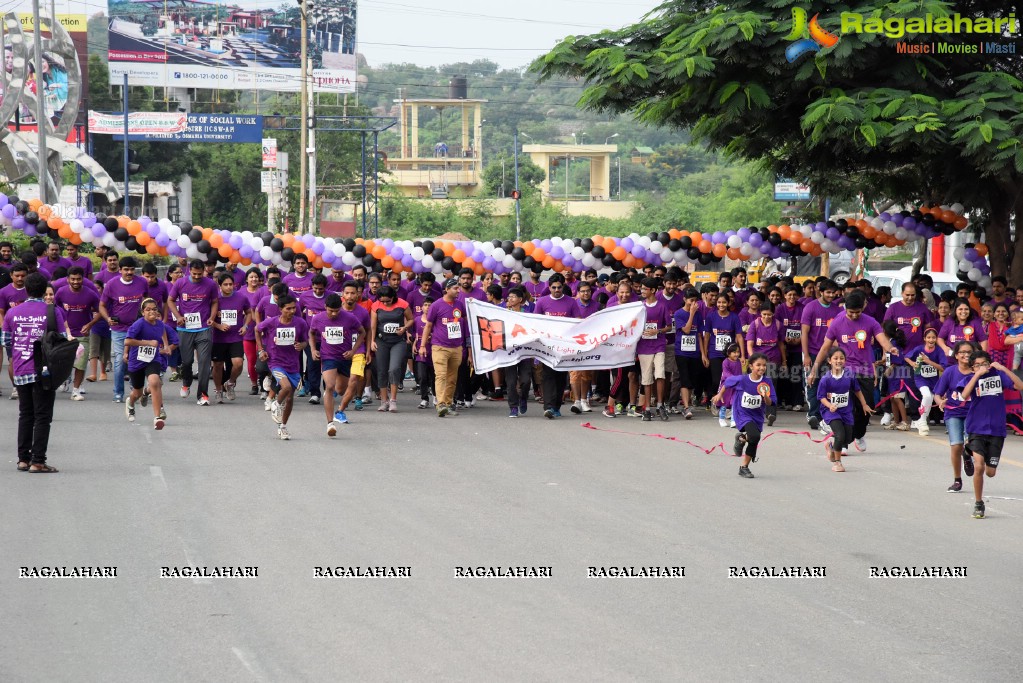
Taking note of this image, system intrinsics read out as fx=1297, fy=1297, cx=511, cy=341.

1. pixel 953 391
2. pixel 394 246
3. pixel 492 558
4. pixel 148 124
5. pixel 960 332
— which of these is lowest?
pixel 492 558

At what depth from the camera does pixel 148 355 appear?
47.4 ft

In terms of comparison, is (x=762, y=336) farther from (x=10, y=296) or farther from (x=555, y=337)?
(x=10, y=296)

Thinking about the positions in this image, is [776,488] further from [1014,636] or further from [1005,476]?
[1014,636]

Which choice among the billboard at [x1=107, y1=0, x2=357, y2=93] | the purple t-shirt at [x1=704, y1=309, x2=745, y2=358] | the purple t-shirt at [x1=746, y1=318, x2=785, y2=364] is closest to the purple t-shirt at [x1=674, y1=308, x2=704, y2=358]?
the purple t-shirt at [x1=704, y1=309, x2=745, y2=358]

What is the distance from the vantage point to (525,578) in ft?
27.5

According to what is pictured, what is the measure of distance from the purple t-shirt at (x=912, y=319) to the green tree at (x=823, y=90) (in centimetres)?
192

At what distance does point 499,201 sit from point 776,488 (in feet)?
206

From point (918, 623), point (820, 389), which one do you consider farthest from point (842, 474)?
point (918, 623)

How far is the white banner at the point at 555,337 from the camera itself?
672 inches

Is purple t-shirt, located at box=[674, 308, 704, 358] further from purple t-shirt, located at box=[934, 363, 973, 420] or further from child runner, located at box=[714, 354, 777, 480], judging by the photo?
purple t-shirt, located at box=[934, 363, 973, 420]

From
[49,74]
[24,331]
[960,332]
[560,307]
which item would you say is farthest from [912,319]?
[49,74]

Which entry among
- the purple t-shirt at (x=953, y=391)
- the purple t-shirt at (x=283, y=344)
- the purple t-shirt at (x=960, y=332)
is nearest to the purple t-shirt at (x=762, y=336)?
the purple t-shirt at (x=960, y=332)

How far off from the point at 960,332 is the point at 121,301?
1066 cm

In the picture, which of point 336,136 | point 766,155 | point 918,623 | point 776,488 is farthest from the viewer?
point 336,136
